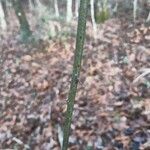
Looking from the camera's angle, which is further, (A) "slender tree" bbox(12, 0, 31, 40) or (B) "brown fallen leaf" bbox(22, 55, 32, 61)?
(A) "slender tree" bbox(12, 0, 31, 40)

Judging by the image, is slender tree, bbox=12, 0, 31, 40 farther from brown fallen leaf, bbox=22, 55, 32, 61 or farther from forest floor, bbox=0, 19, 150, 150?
brown fallen leaf, bbox=22, 55, 32, 61

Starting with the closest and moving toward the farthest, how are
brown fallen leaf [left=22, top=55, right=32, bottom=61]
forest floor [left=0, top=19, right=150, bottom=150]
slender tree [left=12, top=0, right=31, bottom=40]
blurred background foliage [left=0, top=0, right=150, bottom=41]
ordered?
forest floor [left=0, top=19, right=150, bottom=150], brown fallen leaf [left=22, top=55, right=32, bottom=61], blurred background foliage [left=0, top=0, right=150, bottom=41], slender tree [left=12, top=0, right=31, bottom=40]

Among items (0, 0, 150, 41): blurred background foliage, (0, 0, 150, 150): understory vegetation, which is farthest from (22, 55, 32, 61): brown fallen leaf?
(0, 0, 150, 41): blurred background foliage

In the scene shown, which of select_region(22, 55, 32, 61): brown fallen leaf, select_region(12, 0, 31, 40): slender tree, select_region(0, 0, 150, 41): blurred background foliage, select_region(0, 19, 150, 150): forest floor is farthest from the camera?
select_region(12, 0, 31, 40): slender tree

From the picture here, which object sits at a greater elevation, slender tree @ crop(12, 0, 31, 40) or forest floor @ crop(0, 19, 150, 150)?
slender tree @ crop(12, 0, 31, 40)

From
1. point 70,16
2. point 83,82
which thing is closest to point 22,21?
point 70,16

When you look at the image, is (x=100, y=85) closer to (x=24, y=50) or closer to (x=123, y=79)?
(x=123, y=79)

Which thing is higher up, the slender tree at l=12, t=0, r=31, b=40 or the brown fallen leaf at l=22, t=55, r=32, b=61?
the slender tree at l=12, t=0, r=31, b=40

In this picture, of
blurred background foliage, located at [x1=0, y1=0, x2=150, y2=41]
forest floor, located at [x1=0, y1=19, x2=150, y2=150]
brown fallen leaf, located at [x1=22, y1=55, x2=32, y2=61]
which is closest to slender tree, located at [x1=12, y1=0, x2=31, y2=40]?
blurred background foliage, located at [x1=0, y1=0, x2=150, y2=41]

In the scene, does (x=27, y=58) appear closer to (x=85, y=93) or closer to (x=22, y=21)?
(x=22, y=21)

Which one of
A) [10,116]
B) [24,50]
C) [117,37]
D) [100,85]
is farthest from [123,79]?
[24,50]

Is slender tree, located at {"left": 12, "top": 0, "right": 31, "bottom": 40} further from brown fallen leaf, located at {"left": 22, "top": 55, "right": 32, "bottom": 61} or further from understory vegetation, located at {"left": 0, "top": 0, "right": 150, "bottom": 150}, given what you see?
brown fallen leaf, located at {"left": 22, "top": 55, "right": 32, "bottom": 61}
